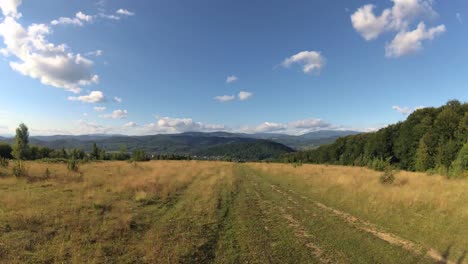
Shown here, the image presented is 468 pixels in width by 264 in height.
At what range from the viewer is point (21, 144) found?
191ft

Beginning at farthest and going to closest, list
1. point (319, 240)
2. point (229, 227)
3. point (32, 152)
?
point (32, 152), point (229, 227), point (319, 240)

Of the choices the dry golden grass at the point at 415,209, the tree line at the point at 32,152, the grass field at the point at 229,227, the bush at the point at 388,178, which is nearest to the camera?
the grass field at the point at 229,227

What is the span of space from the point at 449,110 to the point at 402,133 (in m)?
11.9

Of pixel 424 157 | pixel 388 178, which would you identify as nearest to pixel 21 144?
pixel 388 178

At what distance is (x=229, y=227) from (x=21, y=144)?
65698 millimetres

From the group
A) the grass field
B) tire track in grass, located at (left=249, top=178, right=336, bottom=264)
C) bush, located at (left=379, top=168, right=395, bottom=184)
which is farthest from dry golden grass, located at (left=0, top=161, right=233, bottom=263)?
bush, located at (left=379, top=168, right=395, bottom=184)

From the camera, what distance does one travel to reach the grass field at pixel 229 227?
7340 millimetres

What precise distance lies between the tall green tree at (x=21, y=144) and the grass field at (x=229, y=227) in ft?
162

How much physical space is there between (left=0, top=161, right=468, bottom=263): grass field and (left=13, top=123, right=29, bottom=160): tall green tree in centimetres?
4939

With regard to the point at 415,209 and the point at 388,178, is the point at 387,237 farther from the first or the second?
the point at 388,178

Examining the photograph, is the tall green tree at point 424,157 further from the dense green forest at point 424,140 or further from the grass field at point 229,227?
the grass field at point 229,227

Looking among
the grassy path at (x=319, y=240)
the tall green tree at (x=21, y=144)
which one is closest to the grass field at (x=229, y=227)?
the grassy path at (x=319, y=240)

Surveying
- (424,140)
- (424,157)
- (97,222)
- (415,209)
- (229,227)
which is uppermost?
(424,140)

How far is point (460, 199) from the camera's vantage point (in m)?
13.8
